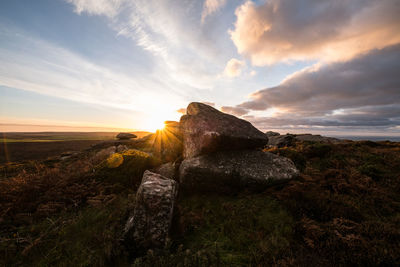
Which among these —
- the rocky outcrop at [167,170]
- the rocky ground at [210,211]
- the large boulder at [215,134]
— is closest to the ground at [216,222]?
the rocky ground at [210,211]

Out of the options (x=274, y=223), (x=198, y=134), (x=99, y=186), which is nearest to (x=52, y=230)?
(x=99, y=186)

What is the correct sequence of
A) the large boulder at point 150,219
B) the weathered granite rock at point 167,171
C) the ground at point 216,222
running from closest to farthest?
the ground at point 216,222
the large boulder at point 150,219
the weathered granite rock at point 167,171

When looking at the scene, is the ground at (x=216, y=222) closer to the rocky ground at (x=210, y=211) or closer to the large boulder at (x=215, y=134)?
the rocky ground at (x=210, y=211)

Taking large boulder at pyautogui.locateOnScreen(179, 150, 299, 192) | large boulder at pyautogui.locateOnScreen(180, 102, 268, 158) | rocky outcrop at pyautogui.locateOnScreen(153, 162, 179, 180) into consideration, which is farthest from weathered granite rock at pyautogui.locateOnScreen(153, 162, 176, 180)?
large boulder at pyautogui.locateOnScreen(180, 102, 268, 158)

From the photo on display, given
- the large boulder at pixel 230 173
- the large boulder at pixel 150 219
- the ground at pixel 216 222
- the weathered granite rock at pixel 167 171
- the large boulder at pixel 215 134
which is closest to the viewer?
the ground at pixel 216 222

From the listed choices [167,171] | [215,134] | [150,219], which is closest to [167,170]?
[167,171]

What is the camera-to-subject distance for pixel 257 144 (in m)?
7.93

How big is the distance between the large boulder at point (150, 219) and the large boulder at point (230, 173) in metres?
2.23

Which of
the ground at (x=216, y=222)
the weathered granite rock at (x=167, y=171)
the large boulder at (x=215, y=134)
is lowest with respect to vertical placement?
the ground at (x=216, y=222)

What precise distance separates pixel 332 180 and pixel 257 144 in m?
3.58

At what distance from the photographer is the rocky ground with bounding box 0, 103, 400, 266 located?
Result: 354 cm

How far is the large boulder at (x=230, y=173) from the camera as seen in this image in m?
6.52

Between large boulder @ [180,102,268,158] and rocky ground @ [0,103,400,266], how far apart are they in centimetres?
6

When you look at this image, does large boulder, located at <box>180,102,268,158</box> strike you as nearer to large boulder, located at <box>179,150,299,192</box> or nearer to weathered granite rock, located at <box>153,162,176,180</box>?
large boulder, located at <box>179,150,299,192</box>
